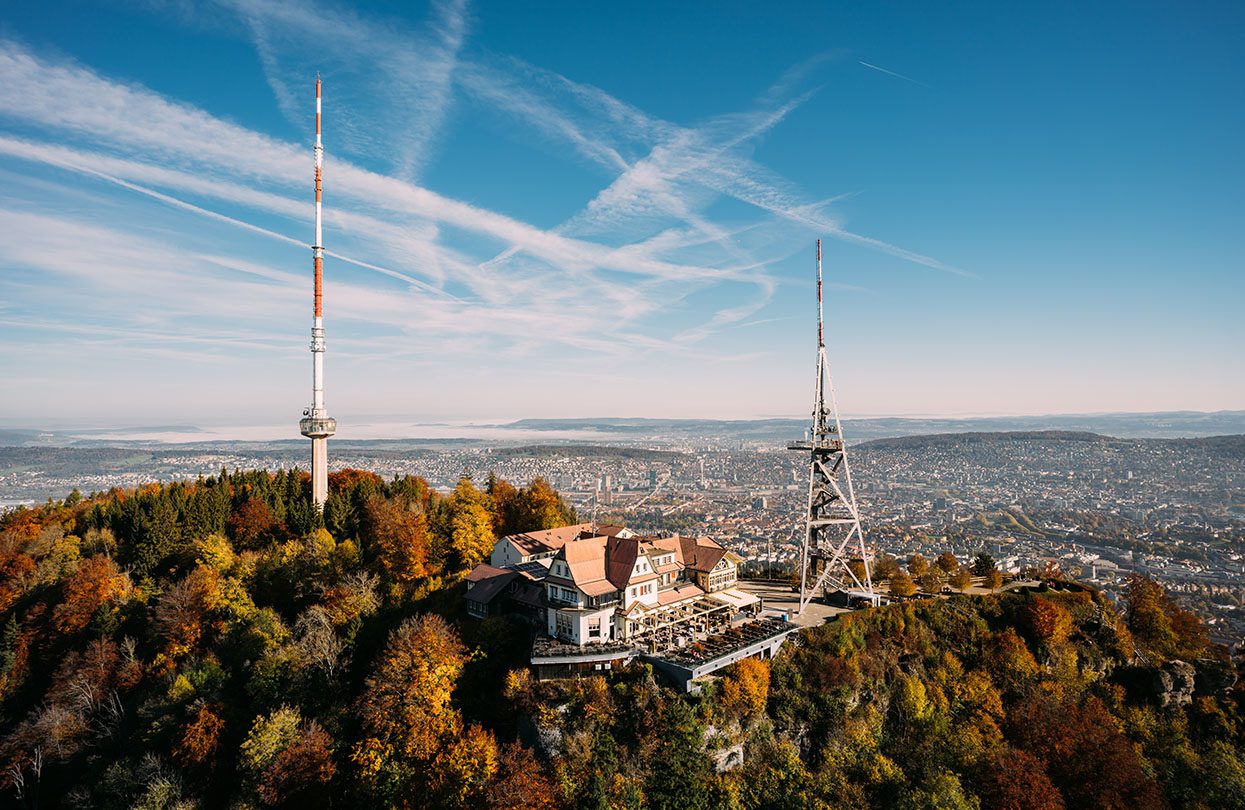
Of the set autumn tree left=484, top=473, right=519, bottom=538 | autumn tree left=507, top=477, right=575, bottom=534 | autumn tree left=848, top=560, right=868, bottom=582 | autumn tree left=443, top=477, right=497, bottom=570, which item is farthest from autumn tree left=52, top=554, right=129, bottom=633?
autumn tree left=848, top=560, right=868, bottom=582

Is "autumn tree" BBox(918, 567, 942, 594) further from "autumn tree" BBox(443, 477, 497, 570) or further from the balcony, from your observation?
the balcony

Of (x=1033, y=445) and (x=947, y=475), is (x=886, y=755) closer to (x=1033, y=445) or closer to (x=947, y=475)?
(x=947, y=475)

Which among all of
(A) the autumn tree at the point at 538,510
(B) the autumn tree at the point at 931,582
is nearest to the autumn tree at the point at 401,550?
(A) the autumn tree at the point at 538,510

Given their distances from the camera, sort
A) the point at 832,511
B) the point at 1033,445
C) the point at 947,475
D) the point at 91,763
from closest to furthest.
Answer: the point at 91,763 < the point at 832,511 < the point at 947,475 < the point at 1033,445

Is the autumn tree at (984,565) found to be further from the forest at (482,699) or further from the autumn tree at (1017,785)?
the autumn tree at (1017,785)

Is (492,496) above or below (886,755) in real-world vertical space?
above

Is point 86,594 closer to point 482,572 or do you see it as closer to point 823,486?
point 482,572

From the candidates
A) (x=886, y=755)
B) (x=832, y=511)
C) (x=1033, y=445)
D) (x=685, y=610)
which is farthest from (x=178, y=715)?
(x=1033, y=445)
